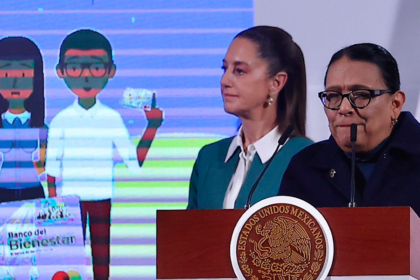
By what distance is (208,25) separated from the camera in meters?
3.26

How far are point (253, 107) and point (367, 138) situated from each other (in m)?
0.99

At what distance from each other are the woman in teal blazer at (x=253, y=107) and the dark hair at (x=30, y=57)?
82 centimetres

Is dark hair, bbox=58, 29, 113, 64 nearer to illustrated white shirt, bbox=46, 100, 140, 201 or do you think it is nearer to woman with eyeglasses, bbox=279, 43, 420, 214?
illustrated white shirt, bbox=46, 100, 140, 201

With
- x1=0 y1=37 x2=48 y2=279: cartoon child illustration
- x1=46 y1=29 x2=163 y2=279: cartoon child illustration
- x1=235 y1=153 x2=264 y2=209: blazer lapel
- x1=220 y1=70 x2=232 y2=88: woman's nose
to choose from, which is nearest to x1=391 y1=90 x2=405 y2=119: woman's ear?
x1=235 y1=153 x2=264 y2=209: blazer lapel

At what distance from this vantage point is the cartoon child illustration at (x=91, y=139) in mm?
3203

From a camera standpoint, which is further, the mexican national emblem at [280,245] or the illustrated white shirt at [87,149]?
the illustrated white shirt at [87,149]

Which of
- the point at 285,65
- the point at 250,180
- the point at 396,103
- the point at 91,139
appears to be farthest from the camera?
the point at 91,139

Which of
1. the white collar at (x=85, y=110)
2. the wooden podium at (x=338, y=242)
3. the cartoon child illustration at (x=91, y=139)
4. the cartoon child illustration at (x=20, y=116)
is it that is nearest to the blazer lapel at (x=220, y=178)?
the cartoon child illustration at (x=91, y=139)

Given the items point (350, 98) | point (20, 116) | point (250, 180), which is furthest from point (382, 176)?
point (20, 116)

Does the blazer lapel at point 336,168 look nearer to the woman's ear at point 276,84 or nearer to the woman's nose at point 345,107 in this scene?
the woman's nose at point 345,107

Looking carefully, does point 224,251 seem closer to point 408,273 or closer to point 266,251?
point 266,251

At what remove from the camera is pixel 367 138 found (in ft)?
7.08

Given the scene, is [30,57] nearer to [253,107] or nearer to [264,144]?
[253,107]

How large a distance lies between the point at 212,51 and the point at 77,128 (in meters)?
0.72
